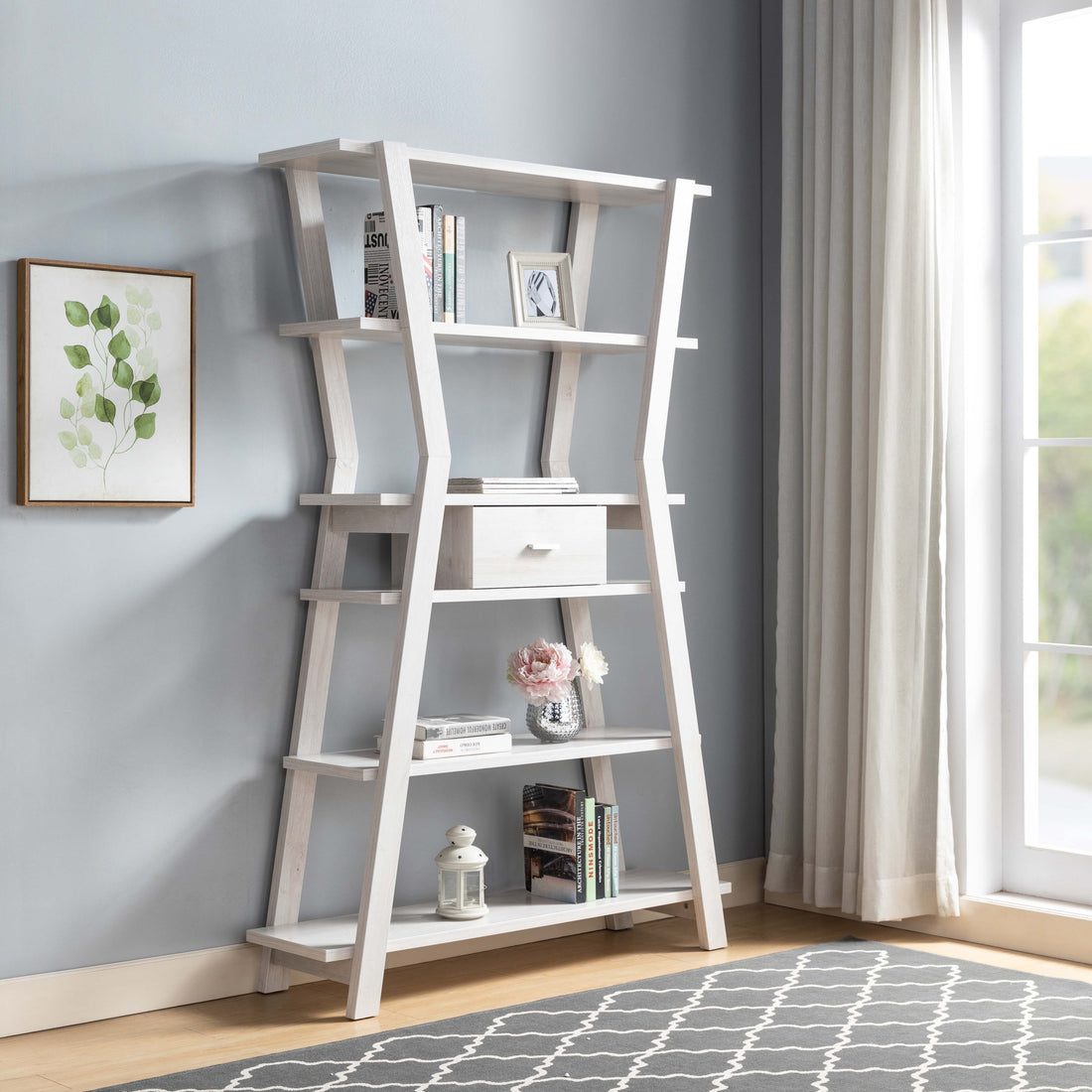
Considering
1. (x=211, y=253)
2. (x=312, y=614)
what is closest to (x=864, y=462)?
(x=312, y=614)

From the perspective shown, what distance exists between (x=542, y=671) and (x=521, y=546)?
1.03 ft

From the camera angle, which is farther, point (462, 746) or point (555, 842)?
point (555, 842)

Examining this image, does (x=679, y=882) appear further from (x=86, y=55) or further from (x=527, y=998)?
(x=86, y=55)

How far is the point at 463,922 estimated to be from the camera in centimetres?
311

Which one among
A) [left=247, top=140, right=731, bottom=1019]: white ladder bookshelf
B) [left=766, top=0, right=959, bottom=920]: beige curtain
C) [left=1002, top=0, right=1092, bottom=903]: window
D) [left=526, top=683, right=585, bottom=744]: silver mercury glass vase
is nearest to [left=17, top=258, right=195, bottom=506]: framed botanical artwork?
[left=247, top=140, right=731, bottom=1019]: white ladder bookshelf

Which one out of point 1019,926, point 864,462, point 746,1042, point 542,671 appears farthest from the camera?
point 864,462

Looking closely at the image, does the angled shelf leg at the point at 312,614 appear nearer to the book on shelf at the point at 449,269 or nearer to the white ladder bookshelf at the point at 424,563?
the white ladder bookshelf at the point at 424,563

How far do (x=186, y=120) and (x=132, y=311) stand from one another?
16.4 inches

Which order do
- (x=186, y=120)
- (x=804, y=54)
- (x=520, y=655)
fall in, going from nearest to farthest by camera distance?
(x=186, y=120) → (x=520, y=655) → (x=804, y=54)

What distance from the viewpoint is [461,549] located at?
3.09 m

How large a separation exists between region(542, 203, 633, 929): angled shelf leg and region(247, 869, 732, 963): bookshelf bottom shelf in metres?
0.23

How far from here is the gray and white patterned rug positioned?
252 cm

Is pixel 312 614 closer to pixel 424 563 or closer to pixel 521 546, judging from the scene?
pixel 424 563

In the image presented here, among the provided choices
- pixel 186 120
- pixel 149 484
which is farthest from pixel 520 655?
pixel 186 120
